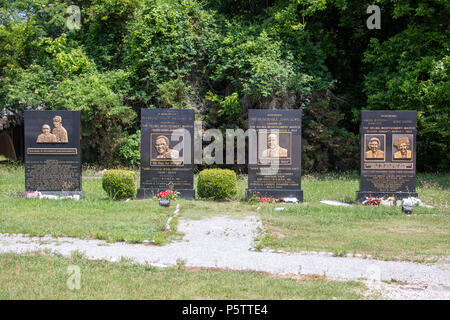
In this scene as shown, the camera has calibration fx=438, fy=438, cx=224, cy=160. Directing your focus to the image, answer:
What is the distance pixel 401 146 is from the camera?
1191 cm

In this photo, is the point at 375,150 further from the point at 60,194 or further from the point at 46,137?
the point at 46,137

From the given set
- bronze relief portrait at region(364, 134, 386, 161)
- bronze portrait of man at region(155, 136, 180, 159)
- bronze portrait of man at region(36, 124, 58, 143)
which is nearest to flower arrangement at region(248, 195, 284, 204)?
bronze portrait of man at region(155, 136, 180, 159)

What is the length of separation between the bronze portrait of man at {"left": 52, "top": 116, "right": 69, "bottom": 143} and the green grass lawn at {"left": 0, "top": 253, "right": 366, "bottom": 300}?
6.43m

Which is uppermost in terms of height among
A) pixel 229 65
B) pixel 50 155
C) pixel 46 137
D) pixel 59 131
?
pixel 229 65

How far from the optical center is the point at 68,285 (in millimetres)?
5098

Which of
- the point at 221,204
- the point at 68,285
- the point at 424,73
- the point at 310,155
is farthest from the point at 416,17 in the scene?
the point at 68,285

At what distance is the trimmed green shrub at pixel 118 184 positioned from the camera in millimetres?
11602

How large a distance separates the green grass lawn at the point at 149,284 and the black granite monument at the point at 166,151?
6248 mm

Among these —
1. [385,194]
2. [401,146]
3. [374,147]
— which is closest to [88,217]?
[374,147]

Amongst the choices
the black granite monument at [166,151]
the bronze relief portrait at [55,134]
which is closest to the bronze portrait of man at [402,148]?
the black granite monument at [166,151]

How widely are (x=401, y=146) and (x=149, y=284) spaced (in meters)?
8.99

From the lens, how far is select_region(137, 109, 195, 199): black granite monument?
12.1m

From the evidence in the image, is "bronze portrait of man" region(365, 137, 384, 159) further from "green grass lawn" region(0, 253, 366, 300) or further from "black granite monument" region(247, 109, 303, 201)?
"green grass lawn" region(0, 253, 366, 300)

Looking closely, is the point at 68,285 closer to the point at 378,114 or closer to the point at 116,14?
the point at 378,114
